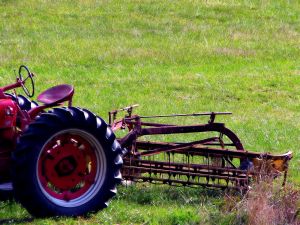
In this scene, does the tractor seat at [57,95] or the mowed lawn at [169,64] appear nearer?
the tractor seat at [57,95]

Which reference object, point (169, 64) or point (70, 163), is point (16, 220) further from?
point (169, 64)

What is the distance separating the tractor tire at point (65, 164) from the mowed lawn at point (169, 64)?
17cm

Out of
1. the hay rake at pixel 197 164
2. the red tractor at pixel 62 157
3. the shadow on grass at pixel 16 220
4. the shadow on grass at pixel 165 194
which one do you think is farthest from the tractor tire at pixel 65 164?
the hay rake at pixel 197 164

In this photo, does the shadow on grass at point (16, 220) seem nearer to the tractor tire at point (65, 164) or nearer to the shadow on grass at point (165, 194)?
the tractor tire at point (65, 164)

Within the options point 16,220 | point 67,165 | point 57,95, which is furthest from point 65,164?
point 57,95

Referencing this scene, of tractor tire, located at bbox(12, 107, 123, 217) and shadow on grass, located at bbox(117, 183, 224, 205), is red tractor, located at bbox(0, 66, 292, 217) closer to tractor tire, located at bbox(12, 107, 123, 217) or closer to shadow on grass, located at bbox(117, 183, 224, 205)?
tractor tire, located at bbox(12, 107, 123, 217)

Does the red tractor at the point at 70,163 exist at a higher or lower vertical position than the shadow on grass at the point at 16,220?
higher

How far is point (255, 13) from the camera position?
2414 centimetres

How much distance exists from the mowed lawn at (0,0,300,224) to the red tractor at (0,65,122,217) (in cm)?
18

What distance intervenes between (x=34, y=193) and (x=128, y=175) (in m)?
1.48

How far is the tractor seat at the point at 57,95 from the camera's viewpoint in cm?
817

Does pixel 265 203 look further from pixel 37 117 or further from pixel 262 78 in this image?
pixel 262 78

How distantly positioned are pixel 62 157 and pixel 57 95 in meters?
0.80

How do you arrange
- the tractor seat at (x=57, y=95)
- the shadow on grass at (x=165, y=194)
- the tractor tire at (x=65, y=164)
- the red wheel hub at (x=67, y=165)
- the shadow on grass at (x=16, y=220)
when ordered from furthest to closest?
the shadow on grass at (x=165, y=194) < the tractor seat at (x=57, y=95) < the red wheel hub at (x=67, y=165) < the shadow on grass at (x=16, y=220) < the tractor tire at (x=65, y=164)
